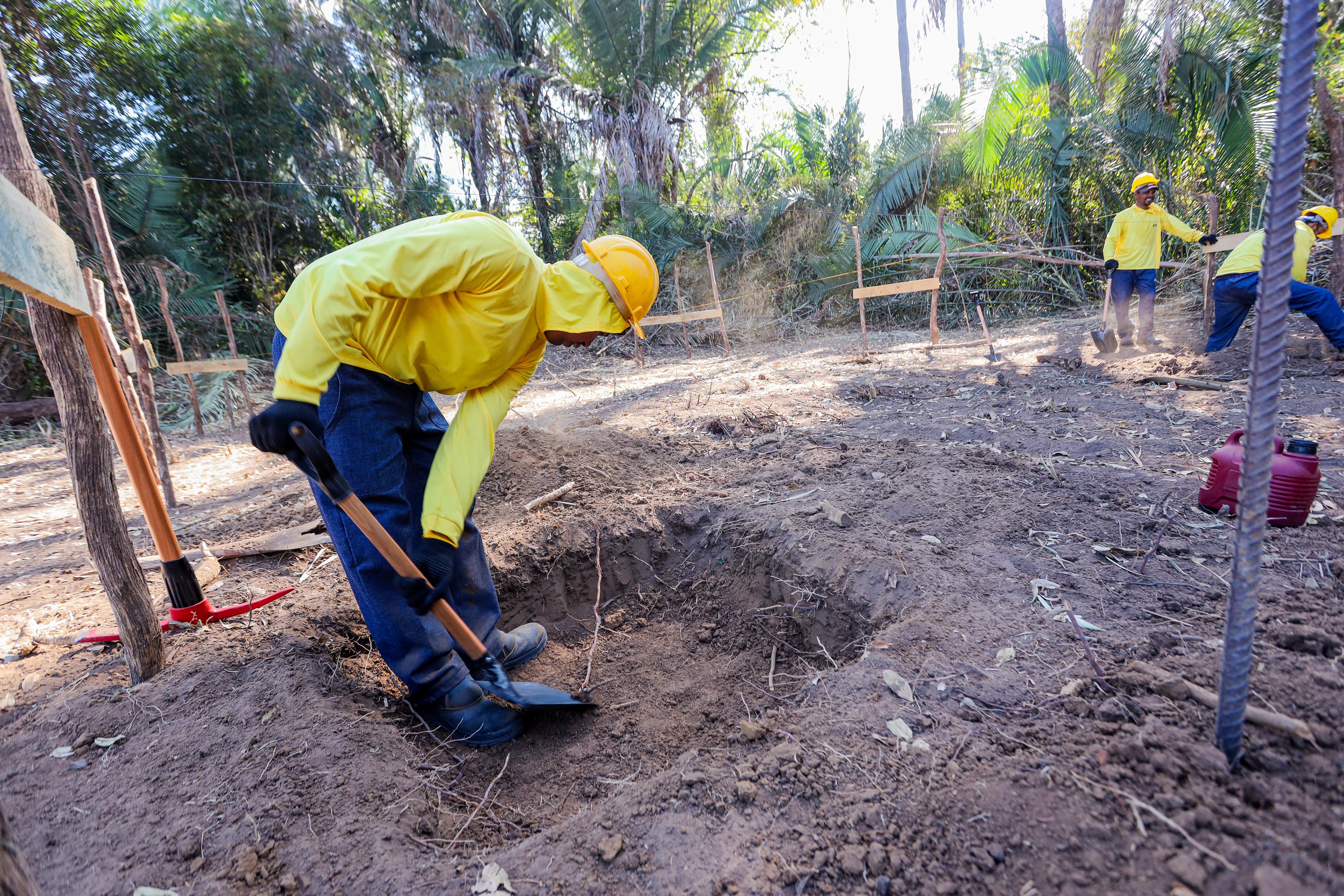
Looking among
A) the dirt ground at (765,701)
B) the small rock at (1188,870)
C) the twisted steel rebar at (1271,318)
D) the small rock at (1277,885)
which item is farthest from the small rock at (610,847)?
the twisted steel rebar at (1271,318)

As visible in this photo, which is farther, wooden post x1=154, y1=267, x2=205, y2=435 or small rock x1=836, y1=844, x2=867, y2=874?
wooden post x1=154, y1=267, x2=205, y2=435

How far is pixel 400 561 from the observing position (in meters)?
1.96

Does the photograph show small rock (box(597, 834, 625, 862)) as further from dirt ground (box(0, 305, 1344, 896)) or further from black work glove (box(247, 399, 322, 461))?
black work glove (box(247, 399, 322, 461))

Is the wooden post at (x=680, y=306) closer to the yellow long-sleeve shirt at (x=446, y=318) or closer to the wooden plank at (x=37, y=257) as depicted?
the yellow long-sleeve shirt at (x=446, y=318)

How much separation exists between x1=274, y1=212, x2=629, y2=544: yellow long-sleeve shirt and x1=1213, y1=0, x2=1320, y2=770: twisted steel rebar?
1.63 m

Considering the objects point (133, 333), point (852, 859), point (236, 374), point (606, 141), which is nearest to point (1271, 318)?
point (852, 859)

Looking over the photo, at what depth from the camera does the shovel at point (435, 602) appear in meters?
1.76

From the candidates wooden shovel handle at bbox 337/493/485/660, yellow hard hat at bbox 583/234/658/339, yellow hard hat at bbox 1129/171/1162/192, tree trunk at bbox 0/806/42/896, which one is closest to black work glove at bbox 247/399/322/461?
wooden shovel handle at bbox 337/493/485/660

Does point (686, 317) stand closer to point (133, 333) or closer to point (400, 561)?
point (133, 333)

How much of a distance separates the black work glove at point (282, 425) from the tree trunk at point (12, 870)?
0.88 meters

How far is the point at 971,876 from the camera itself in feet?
4.10

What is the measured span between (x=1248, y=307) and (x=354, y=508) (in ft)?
24.1

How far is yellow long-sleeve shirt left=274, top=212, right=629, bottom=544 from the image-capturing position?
5.80 feet

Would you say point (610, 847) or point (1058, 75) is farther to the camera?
point (1058, 75)
